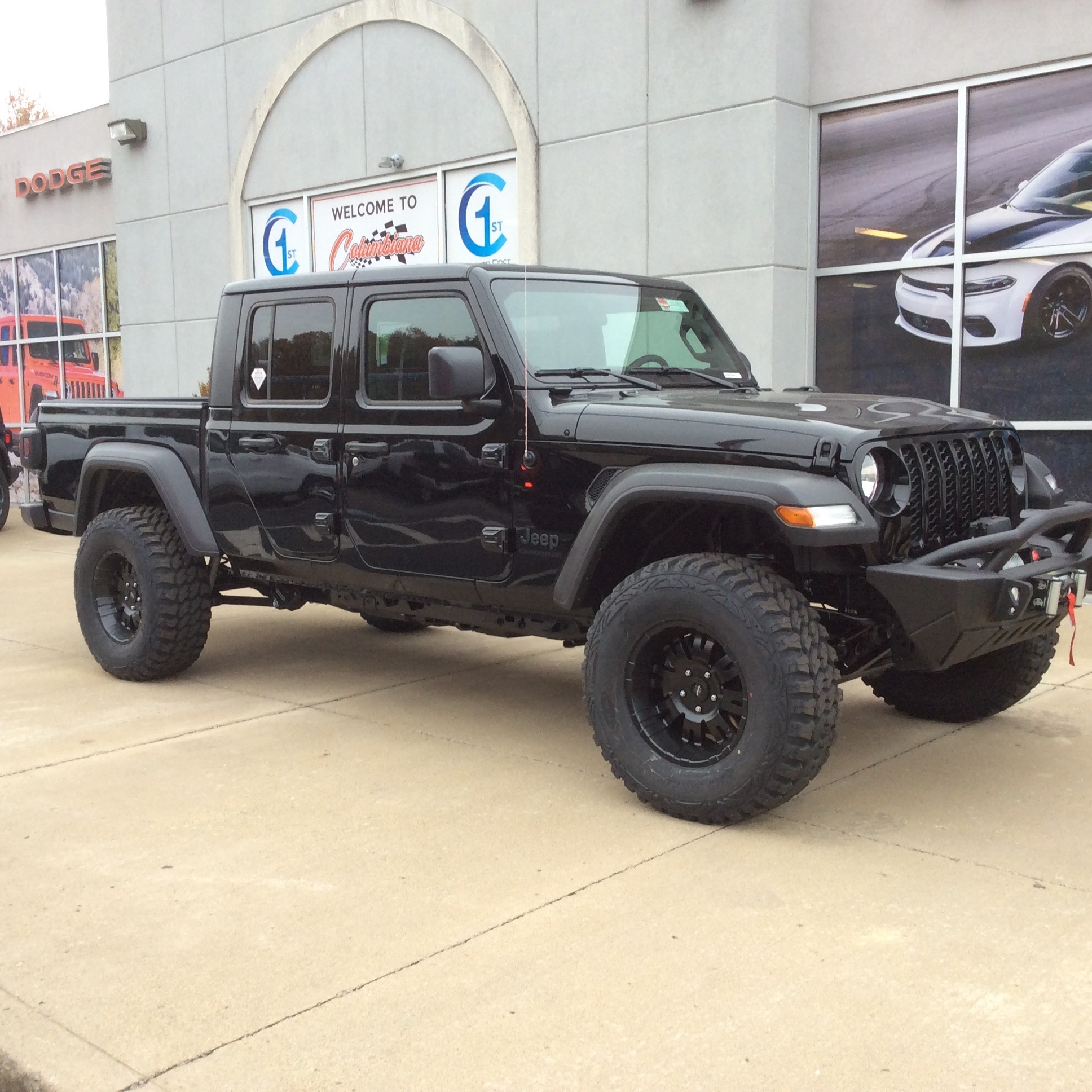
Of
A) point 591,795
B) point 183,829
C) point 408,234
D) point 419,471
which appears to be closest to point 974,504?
point 591,795

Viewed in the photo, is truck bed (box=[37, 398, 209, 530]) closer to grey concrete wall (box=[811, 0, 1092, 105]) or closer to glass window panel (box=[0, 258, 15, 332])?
grey concrete wall (box=[811, 0, 1092, 105])

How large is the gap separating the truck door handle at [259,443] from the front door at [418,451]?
1.51ft

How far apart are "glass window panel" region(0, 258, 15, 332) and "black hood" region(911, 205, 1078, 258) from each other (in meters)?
14.5

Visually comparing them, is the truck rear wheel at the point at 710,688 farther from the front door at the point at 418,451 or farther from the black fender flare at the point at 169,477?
the black fender flare at the point at 169,477

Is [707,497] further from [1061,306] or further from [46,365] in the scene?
[46,365]

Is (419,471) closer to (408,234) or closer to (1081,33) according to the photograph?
(1081,33)

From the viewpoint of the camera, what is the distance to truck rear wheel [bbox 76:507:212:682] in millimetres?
6246

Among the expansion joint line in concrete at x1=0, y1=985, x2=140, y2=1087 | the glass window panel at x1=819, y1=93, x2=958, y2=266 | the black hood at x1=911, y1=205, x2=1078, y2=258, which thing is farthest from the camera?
the glass window panel at x1=819, y1=93, x2=958, y2=266

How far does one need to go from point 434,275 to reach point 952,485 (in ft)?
7.45

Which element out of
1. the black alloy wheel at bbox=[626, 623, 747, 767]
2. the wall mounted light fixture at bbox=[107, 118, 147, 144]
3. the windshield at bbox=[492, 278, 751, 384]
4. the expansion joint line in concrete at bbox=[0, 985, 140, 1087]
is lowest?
the expansion joint line in concrete at bbox=[0, 985, 140, 1087]

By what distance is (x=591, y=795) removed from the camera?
15.3ft

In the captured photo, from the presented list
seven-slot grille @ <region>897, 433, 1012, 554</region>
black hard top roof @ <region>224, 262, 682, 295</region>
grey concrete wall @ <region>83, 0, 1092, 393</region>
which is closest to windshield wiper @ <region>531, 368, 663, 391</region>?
black hard top roof @ <region>224, 262, 682, 295</region>

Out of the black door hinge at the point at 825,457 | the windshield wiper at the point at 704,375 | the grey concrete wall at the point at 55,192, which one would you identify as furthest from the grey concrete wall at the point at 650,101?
the black door hinge at the point at 825,457

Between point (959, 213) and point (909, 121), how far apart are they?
2.69ft
